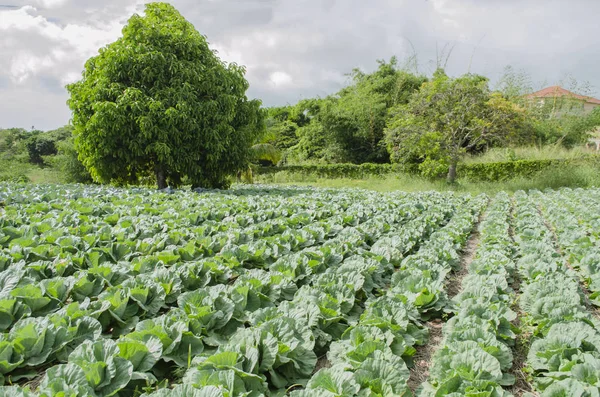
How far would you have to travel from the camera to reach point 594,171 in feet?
52.0

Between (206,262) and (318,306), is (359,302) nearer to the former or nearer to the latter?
(318,306)

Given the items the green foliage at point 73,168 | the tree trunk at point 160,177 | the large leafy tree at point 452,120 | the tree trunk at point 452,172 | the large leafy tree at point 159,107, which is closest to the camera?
the large leafy tree at point 159,107

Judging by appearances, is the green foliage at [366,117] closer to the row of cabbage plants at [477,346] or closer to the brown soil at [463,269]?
the brown soil at [463,269]

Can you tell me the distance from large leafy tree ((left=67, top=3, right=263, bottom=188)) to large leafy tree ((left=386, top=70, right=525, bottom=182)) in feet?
26.4

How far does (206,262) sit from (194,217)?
8.83 feet

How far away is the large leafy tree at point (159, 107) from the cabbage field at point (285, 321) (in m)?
5.65

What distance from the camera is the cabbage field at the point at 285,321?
1.96 m

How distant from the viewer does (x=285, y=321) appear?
2.39 meters

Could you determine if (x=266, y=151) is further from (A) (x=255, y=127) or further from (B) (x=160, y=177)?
(B) (x=160, y=177)

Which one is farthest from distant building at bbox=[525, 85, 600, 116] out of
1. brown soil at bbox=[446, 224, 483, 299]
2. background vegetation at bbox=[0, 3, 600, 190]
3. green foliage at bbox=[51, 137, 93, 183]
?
green foliage at bbox=[51, 137, 93, 183]

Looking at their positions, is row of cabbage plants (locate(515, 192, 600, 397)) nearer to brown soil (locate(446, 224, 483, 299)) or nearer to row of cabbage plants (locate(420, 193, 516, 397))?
row of cabbage plants (locate(420, 193, 516, 397))

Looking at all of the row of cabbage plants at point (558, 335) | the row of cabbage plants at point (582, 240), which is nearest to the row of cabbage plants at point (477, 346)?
the row of cabbage plants at point (558, 335)

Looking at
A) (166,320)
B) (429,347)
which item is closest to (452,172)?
(429,347)

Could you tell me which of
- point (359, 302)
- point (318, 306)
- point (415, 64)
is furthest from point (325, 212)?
point (415, 64)
